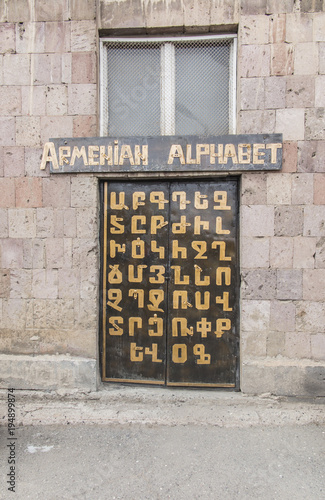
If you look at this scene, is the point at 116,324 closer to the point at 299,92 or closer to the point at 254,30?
the point at 299,92

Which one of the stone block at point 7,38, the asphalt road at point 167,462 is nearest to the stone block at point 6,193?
the stone block at point 7,38

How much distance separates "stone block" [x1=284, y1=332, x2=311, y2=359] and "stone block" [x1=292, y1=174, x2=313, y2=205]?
1.66m

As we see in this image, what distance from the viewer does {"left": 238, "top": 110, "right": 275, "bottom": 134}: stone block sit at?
3.79 meters

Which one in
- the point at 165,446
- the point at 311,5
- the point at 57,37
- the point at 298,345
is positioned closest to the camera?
the point at 165,446

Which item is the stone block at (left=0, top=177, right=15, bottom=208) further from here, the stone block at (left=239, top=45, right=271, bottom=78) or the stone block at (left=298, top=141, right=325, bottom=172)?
the stone block at (left=298, top=141, right=325, bottom=172)

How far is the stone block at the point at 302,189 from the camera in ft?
12.4

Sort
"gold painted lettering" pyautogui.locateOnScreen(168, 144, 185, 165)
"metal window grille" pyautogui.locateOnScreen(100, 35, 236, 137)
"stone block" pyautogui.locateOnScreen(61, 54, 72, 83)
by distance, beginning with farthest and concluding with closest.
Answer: "metal window grille" pyautogui.locateOnScreen(100, 35, 236, 137), "stone block" pyautogui.locateOnScreen(61, 54, 72, 83), "gold painted lettering" pyautogui.locateOnScreen(168, 144, 185, 165)

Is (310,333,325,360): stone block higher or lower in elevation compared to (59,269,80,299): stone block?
lower

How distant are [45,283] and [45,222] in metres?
0.80

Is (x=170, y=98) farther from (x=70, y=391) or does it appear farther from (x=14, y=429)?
(x=14, y=429)

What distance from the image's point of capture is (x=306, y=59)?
12.3 feet

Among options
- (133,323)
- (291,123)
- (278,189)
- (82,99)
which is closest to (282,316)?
(278,189)

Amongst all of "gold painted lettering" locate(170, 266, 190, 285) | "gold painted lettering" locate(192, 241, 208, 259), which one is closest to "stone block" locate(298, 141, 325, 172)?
"gold painted lettering" locate(192, 241, 208, 259)

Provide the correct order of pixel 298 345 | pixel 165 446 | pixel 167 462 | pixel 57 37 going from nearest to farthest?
pixel 167 462 < pixel 165 446 < pixel 298 345 < pixel 57 37
